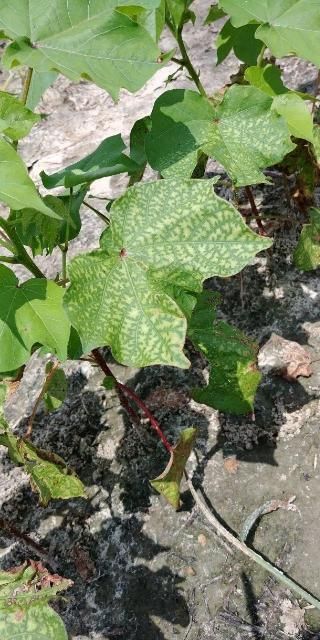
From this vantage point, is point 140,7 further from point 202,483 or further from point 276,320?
point 202,483

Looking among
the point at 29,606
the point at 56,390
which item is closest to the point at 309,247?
the point at 56,390

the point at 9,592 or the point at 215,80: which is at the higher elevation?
the point at 215,80

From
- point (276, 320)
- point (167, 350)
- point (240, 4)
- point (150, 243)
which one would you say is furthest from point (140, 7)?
point (276, 320)

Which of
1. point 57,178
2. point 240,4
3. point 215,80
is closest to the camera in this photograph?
point 57,178

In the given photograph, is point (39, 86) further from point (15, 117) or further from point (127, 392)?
point (127, 392)

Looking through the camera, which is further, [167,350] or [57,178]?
[57,178]

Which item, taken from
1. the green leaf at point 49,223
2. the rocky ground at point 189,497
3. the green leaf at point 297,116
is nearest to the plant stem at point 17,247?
the green leaf at point 49,223
